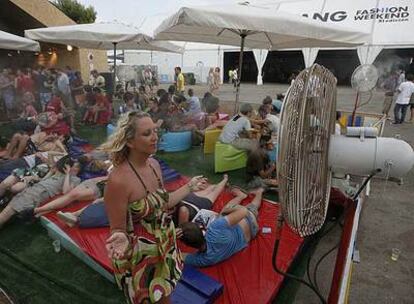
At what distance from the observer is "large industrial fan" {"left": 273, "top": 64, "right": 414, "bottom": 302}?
1.38 meters

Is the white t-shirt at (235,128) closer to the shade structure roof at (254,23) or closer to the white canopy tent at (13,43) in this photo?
the shade structure roof at (254,23)

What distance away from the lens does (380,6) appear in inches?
786

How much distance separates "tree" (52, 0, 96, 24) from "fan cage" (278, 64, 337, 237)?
30.5m

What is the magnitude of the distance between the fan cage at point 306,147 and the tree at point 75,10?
30536mm

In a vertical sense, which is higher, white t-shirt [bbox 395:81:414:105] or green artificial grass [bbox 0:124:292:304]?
white t-shirt [bbox 395:81:414:105]

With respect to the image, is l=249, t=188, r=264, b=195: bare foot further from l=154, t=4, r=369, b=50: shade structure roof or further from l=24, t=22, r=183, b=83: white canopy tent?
l=24, t=22, r=183, b=83: white canopy tent

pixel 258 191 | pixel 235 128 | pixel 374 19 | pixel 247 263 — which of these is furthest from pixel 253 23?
pixel 374 19

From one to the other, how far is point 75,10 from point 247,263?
3084 cm

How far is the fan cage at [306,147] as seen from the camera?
138 cm

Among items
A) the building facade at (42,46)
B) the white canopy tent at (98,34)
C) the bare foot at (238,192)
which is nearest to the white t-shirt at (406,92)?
the white canopy tent at (98,34)

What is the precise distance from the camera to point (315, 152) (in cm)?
150

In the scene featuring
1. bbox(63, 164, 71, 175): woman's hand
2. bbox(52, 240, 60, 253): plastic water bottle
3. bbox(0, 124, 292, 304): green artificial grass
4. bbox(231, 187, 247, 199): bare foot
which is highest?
bbox(63, 164, 71, 175): woman's hand

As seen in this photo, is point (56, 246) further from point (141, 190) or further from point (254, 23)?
point (254, 23)

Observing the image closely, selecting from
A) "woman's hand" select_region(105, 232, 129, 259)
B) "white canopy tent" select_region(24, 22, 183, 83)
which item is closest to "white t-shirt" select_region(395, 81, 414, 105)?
"white canopy tent" select_region(24, 22, 183, 83)
